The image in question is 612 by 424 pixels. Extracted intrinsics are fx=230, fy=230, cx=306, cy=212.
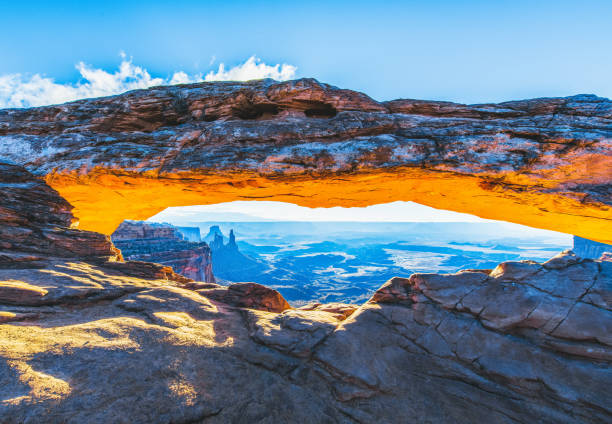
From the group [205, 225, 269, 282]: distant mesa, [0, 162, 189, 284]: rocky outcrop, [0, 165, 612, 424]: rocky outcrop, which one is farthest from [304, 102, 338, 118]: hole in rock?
[205, 225, 269, 282]: distant mesa

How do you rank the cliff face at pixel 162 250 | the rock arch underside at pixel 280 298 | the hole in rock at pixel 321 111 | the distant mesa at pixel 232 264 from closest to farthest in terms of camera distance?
the rock arch underside at pixel 280 298 < the hole in rock at pixel 321 111 < the cliff face at pixel 162 250 < the distant mesa at pixel 232 264

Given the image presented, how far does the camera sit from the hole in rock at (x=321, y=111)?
10.2 m

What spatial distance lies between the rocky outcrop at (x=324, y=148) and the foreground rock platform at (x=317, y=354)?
10.3ft

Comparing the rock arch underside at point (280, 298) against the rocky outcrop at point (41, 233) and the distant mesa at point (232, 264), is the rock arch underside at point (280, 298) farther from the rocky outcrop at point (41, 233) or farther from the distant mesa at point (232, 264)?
the distant mesa at point (232, 264)

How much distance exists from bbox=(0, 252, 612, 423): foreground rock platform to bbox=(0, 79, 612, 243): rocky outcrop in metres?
3.15

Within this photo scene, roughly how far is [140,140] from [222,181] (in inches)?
156

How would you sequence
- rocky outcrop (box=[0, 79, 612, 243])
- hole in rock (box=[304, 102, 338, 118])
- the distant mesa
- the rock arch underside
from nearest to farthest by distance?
the rock arch underside → rocky outcrop (box=[0, 79, 612, 243]) → hole in rock (box=[304, 102, 338, 118]) → the distant mesa

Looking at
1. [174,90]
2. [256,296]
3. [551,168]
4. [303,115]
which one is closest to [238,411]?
[256,296]

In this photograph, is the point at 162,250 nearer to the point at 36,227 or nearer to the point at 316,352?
the point at 36,227

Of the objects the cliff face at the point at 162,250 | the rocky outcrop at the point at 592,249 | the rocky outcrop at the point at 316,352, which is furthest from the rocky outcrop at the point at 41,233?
the rocky outcrop at the point at 592,249

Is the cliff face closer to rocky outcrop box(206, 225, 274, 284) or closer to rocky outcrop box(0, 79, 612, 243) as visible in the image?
rocky outcrop box(0, 79, 612, 243)

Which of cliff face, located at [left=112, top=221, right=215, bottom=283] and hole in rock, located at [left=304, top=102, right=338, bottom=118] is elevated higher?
hole in rock, located at [left=304, top=102, right=338, bottom=118]

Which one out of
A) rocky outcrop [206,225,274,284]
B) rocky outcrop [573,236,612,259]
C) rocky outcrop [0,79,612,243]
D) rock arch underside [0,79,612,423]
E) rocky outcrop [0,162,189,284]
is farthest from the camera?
rocky outcrop [206,225,274,284]

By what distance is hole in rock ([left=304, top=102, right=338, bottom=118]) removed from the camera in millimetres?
10164
